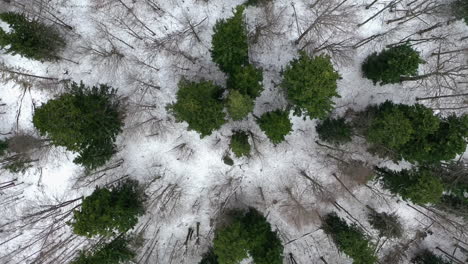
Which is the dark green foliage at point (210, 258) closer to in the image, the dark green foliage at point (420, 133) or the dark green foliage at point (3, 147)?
the dark green foliage at point (420, 133)

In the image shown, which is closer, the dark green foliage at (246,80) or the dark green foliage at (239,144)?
the dark green foliage at (246,80)

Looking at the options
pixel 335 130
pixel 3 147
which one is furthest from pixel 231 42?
pixel 3 147

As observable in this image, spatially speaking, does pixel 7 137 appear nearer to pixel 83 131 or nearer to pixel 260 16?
pixel 83 131

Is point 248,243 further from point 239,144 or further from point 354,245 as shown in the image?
point 354,245

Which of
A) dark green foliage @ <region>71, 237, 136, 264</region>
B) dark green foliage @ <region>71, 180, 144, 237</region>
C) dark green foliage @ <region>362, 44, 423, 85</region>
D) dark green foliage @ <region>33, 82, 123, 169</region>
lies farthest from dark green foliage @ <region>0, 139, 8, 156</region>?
dark green foliage @ <region>362, 44, 423, 85</region>

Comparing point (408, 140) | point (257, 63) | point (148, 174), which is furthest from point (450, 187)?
point (148, 174)

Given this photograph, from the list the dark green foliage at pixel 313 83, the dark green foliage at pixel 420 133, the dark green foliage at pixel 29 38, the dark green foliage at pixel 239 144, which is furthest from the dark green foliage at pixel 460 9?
the dark green foliage at pixel 29 38
